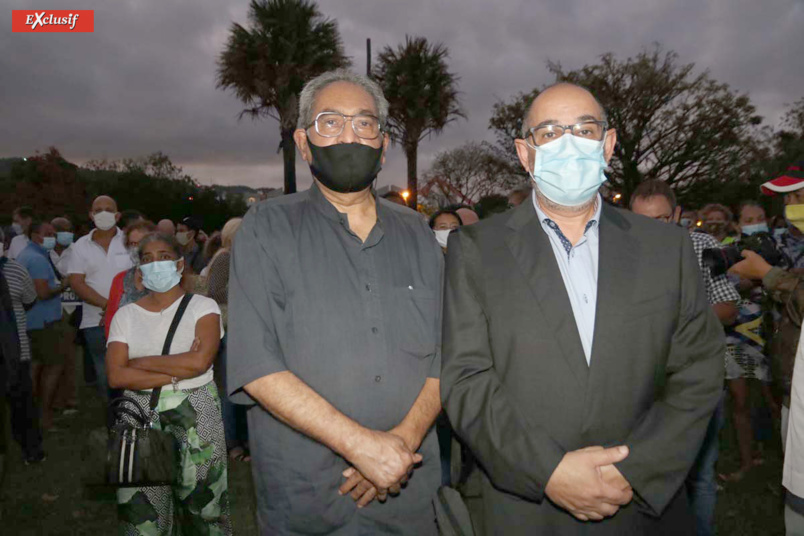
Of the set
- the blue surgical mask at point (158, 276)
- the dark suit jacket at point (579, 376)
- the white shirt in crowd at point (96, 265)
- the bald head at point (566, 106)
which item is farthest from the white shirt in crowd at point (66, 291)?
the bald head at point (566, 106)

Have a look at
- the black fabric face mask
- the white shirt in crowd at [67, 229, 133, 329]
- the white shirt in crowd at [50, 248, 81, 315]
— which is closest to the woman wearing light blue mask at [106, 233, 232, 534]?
the black fabric face mask

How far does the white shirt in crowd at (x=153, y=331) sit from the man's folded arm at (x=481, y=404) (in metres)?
1.96

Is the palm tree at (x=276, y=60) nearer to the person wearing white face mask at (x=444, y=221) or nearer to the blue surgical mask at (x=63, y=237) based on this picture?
the blue surgical mask at (x=63, y=237)

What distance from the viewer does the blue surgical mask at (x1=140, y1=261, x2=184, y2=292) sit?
3.35m

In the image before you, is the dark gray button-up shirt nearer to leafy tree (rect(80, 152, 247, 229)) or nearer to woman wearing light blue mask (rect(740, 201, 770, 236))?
woman wearing light blue mask (rect(740, 201, 770, 236))

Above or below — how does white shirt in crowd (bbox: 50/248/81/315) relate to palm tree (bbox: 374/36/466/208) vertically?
below

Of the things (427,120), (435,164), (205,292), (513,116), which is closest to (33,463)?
(205,292)

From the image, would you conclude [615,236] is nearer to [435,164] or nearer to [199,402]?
[199,402]

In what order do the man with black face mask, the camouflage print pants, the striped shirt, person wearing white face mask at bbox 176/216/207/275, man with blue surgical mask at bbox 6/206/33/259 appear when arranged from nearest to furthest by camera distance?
the man with black face mask → the camouflage print pants → the striped shirt → person wearing white face mask at bbox 176/216/207/275 → man with blue surgical mask at bbox 6/206/33/259

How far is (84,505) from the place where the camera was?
14.7 ft

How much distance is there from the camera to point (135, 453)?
2877mm

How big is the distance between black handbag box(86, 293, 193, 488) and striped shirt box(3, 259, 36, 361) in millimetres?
2410

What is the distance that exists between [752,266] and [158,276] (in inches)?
135

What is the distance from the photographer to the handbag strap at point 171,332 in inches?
123
